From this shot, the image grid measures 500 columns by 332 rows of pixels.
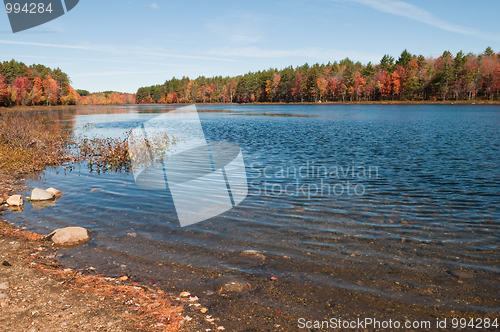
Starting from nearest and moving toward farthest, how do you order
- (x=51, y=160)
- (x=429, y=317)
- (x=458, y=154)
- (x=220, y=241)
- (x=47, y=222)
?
(x=429, y=317)
(x=220, y=241)
(x=47, y=222)
(x=51, y=160)
(x=458, y=154)

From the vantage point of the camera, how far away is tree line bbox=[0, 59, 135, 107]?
109812mm

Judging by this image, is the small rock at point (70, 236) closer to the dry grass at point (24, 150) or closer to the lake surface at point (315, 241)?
the lake surface at point (315, 241)

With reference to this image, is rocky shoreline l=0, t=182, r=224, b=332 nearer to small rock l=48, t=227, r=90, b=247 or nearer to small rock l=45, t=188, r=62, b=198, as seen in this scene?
small rock l=48, t=227, r=90, b=247

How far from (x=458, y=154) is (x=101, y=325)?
22824mm

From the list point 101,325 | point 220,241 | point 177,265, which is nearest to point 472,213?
point 220,241

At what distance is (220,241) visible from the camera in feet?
26.2

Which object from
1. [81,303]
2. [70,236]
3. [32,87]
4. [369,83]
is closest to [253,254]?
[81,303]

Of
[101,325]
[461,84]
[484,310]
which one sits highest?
[461,84]

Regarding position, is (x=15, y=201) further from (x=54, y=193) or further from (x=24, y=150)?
(x=24, y=150)

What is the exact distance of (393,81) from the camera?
126812mm

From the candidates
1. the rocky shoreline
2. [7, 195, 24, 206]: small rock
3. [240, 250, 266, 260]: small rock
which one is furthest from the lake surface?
the rocky shoreline

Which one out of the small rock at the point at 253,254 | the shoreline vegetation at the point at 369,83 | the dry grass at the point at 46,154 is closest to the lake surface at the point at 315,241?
the small rock at the point at 253,254

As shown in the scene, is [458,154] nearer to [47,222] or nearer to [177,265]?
[177,265]

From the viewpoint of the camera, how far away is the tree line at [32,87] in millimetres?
109812
